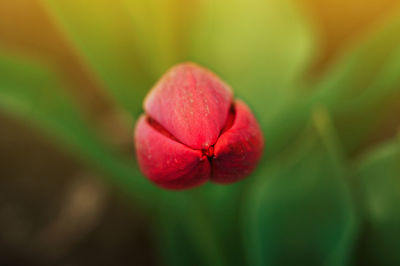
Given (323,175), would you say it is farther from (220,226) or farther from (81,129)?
(81,129)

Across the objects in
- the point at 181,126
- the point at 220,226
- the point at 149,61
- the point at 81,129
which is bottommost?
the point at 181,126

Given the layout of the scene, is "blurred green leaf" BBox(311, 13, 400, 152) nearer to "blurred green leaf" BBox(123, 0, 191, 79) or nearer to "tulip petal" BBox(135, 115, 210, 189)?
"blurred green leaf" BBox(123, 0, 191, 79)

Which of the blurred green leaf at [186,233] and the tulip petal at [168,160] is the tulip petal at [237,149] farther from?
the blurred green leaf at [186,233]

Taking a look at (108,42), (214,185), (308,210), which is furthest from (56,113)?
(308,210)

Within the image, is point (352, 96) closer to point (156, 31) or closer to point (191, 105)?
point (156, 31)

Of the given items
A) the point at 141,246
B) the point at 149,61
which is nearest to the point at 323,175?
the point at 149,61

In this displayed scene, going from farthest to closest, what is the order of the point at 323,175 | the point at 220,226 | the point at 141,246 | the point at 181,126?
1. the point at 141,246
2. the point at 220,226
3. the point at 323,175
4. the point at 181,126

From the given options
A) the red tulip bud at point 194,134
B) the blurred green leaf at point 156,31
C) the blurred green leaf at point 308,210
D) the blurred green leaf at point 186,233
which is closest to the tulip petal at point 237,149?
the red tulip bud at point 194,134
